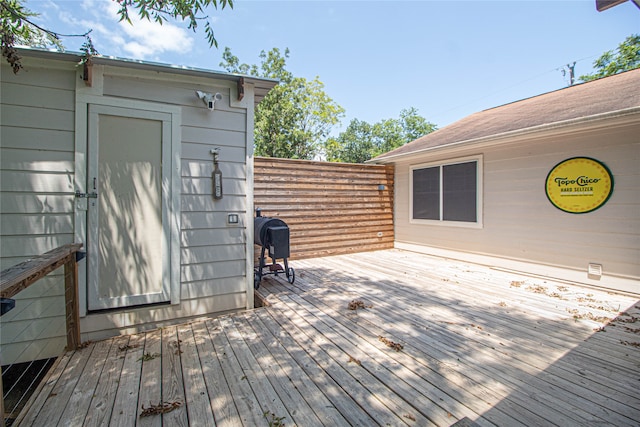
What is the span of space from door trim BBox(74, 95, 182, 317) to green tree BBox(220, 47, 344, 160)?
14.8 meters

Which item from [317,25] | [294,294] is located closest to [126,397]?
[294,294]

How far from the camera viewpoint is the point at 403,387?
1.89m

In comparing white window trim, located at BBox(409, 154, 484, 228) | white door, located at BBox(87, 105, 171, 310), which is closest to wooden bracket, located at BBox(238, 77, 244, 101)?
white door, located at BBox(87, 105, 171, 310)

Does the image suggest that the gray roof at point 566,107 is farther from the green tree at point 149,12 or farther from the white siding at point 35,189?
the white siding at point 35,189

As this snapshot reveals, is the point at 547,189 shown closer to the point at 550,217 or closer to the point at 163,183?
the point at 550,217

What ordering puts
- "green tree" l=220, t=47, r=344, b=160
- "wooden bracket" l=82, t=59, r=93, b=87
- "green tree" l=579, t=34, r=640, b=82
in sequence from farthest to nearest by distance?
1. "green tree" l=220, t=47, r=344, b=160
2. "green tree" l=579, t=34, r=640, b=82
3. "wooden bracket" l=82, t=59, r=93, b=87

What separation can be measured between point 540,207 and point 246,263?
14.8ft

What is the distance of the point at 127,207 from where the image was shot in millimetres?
2902

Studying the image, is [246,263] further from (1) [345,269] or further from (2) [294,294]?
(1) [345,269]

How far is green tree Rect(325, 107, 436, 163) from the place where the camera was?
31672 millimetres

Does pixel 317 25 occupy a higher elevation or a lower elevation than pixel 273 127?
higher

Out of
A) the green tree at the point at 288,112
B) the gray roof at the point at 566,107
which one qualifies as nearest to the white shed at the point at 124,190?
the gray roof at the point at 566,107

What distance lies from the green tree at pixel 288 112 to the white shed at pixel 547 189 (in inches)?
494

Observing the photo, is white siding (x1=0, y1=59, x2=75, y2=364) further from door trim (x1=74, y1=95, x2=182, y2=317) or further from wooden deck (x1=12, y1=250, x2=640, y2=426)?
wooden deck (x1=12, y1=250, x2=640, y2=426)
